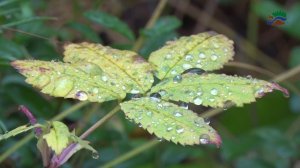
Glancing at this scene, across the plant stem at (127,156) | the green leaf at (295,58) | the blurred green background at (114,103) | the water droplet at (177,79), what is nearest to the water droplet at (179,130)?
the water droplet at (177,79)

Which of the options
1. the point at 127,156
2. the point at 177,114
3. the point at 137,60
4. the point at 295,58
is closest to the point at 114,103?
the point at 127,156

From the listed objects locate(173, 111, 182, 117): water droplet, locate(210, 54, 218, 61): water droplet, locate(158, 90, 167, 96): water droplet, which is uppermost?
locate(210, 54, 218, 61): water droplet

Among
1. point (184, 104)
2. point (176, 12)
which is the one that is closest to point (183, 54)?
point (184, 104)

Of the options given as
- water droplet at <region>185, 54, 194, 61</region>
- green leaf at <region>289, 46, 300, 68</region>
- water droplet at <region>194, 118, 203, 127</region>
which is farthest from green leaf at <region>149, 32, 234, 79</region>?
green leaf at <region>289, 46, 300, 68</region>

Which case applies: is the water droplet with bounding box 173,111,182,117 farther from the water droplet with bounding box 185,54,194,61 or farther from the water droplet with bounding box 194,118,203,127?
the water droplet with bounding box 185,54,194,61

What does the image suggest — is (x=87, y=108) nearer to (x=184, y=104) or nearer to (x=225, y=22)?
(x=184, y=104)

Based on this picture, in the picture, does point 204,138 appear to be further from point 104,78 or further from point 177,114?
point 104,78
